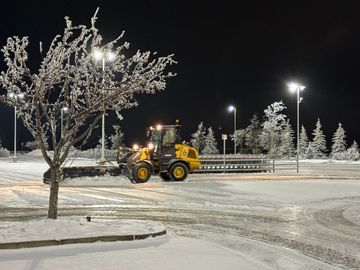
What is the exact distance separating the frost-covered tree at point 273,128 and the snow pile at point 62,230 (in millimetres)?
74006

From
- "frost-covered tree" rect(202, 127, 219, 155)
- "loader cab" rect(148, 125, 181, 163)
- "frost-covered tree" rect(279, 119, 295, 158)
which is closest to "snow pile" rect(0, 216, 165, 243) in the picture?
"loader cab" rect(148, 125, 181, 163)

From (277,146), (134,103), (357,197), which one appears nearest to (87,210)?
(134,103)

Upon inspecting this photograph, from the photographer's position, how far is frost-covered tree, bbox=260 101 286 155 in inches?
3265

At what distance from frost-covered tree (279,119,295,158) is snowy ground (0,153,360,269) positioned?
A: 62814mm

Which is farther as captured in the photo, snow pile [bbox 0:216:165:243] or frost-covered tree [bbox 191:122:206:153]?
frost-covered tree [bbox 191:122:206:153]

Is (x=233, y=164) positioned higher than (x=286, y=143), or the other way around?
(x=286, y=143)

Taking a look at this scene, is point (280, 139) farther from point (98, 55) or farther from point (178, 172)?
point (98, 55)

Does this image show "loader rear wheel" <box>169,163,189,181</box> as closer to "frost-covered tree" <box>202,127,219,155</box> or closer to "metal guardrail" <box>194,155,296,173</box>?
"metal guardrail" <box>194,155,296,173</box>

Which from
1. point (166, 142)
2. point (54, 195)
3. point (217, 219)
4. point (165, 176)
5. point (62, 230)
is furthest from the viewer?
point (165, 176)

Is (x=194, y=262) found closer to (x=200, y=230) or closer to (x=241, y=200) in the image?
(x=200, y=230)

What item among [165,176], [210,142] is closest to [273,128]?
[210,142]

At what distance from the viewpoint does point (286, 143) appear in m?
88.8

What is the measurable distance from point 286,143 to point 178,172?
214 feet

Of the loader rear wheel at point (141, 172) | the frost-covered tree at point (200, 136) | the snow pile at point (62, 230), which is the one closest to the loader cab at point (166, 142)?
the loader rear wheel at point (141, 172)
